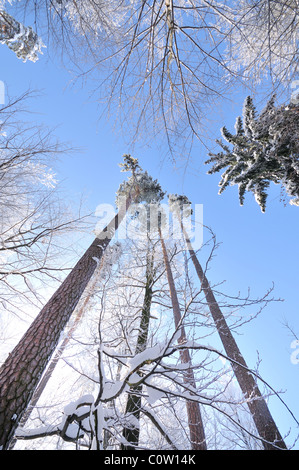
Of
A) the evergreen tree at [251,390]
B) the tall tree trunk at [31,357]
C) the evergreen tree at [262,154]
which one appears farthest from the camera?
the evergreen tree at [262,154]

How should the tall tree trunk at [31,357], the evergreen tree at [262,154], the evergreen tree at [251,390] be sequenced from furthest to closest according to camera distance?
the evergreen tree at [262,154], the evergreen tree at [251,390], the tall tree trunk at [31,357]

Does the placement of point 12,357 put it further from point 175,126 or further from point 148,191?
point 148,191

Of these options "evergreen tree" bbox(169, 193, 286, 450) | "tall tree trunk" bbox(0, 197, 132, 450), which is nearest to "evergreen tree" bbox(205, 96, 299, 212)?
"evergreen tree" bbox(169, 193, 286, 450)

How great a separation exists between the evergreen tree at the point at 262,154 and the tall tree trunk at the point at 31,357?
17.0 feet

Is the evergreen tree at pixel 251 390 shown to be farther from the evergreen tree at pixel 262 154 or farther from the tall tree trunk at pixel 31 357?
the evergreen tree at pixel 262 154

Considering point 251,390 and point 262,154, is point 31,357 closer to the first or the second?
point 251,390

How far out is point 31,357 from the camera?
2.61 meters

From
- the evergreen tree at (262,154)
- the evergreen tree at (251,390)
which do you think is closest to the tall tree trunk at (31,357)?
the evergreen tree at (251,390)

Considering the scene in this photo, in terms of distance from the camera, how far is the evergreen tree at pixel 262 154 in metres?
6.18

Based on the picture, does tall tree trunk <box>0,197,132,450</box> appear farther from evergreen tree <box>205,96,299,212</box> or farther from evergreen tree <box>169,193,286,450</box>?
evergreen tree <box>205,96,299,212</box>

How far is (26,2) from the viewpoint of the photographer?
2.59m

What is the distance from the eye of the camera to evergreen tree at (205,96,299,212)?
20.3ft

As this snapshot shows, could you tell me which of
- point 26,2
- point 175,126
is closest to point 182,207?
point 175,126

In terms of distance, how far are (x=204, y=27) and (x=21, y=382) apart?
4.62m
